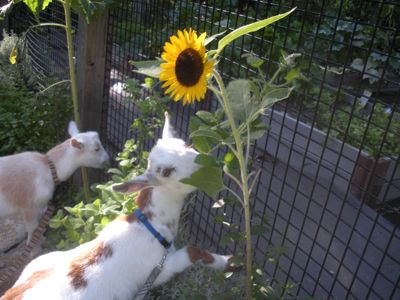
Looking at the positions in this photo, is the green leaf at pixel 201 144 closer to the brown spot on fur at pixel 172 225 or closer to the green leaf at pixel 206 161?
the green leaf at pixel 206 161

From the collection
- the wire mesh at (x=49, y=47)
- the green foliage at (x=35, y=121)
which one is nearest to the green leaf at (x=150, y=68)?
the green foliage at (x=35, y=121)

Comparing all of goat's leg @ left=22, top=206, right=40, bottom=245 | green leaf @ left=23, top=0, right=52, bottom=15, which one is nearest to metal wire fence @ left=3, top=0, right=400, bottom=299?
green leaf @ left=23, top=0, right=52, bottom=15

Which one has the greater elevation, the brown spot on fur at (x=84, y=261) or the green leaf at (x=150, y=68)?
the green leaf at (x=150, y=68)

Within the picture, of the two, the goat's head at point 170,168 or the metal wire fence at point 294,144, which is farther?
the metal wire fence at point 294,144

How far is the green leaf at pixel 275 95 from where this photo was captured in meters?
1.46

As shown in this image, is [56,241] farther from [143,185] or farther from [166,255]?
[143,185]

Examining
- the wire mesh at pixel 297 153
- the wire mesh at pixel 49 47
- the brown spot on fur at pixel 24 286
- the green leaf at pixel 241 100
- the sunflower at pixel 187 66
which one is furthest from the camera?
the wire mesh at pixel 49 47

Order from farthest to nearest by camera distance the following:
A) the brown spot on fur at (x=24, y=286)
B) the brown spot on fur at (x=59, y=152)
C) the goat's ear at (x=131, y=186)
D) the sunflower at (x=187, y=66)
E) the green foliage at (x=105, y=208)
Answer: the brown spot on fur at (x=59, y=152), the green foliage at (x=105, y=208), the brown spot on fur at (x=24, y=286), the goat's ear at (x=131, y=186), the sunflower at (x=187, y=66)

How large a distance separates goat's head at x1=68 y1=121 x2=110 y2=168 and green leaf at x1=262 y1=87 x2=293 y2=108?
2.39 meters

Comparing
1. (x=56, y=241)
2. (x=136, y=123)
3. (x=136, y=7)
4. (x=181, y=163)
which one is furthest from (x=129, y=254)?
(x=136, y=7)

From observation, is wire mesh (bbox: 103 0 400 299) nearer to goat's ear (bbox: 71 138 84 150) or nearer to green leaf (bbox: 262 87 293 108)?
goat's ear (bbox: 71 138 84 150)

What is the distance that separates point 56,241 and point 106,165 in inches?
30.5

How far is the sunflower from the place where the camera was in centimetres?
132

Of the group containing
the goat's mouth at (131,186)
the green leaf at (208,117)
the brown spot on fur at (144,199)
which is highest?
the green leaf at (208,117)
